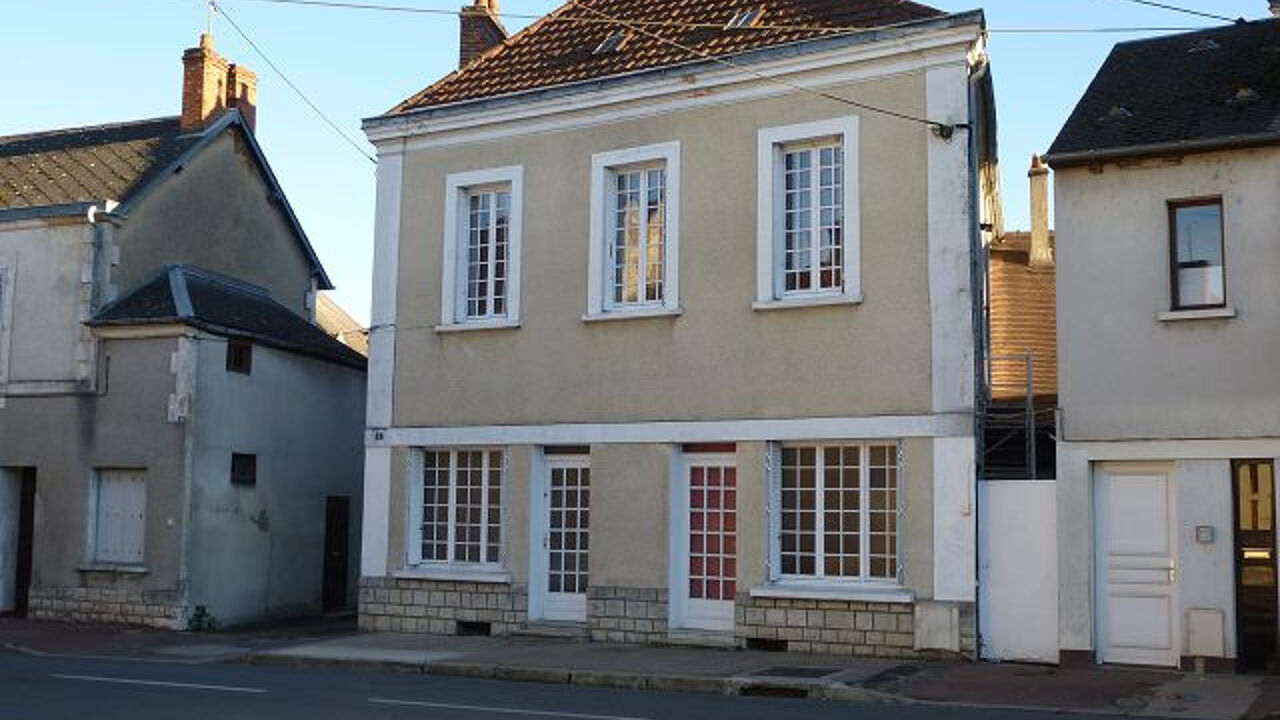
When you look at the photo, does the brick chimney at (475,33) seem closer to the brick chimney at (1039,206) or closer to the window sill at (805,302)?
the window sill at (805,302)

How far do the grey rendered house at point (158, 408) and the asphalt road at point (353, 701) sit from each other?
5.61 m

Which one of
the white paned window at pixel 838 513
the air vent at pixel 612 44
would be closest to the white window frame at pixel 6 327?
the air vent at pixel 612 44

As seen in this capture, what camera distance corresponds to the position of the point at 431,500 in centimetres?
1967

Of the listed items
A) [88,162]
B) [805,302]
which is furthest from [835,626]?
[88,162]

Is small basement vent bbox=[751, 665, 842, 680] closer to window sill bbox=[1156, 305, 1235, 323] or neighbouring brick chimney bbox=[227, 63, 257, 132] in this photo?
window sill bbox=[1156, 305, 1235, 323]

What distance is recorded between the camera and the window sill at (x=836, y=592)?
1584 centimetres

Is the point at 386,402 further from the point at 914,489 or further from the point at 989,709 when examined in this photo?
the point at 989,709

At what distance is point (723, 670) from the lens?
1484 centimetres

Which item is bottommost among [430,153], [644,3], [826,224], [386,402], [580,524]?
[580,524]

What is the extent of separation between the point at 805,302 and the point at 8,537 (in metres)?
13.6

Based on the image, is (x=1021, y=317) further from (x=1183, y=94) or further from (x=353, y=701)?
(x=353, y=701)

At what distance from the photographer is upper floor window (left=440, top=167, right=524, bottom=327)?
19.3 meters

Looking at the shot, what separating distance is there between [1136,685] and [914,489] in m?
3.41

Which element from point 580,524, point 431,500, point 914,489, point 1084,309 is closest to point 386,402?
point 431,500
